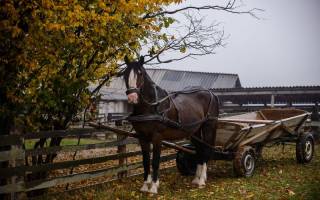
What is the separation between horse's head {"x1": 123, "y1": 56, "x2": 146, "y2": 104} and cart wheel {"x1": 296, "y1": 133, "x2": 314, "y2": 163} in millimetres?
6060

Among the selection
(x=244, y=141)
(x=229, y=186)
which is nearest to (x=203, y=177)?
(x=229, y=186)

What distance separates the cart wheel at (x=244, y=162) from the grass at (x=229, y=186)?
7.0 inches

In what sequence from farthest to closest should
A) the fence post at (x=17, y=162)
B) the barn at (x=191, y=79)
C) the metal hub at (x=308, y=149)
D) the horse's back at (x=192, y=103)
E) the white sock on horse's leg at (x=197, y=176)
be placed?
the barn at (x=191, y=79), the metal hub at (x=308, y=149), the white sock on horse's leg at (x=197, y=176), the horse's back at (x=192, y=103), the fence post at (x=17, y=162)

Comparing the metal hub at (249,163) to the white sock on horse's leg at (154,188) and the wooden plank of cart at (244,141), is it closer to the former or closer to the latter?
the wooden plank of cart at (244,141)

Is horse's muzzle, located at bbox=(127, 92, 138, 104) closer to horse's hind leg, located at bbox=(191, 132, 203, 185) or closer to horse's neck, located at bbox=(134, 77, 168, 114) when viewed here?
horse's neck, located at bbox=(134, 77, 168, 114)

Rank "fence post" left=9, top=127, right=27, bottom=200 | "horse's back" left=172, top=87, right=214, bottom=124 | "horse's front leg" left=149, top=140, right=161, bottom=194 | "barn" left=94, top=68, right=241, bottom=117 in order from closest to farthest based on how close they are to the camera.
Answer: "fence post" left=9, top=127, right=27, bottom=200
"horse's front leg" left=149, top=140, right=161, bottom=194
"horse's back" left=172, top=87, right=214, bottom=124
"barn" left=94, top=68, right=241, bottom=117

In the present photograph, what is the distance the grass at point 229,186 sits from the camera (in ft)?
22.4

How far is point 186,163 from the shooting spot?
8945 mm

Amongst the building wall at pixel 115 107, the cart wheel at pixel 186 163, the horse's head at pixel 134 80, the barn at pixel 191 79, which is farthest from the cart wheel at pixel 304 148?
the barn at pixel 191 79

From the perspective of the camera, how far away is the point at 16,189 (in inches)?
219

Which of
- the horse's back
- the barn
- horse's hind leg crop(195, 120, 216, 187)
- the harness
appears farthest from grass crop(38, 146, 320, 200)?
the barn

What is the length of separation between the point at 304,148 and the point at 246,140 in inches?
107

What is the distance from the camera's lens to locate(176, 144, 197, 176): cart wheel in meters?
8.88

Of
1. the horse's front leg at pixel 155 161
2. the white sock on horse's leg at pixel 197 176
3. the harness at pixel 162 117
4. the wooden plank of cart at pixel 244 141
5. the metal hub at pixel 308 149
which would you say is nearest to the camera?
the harness at pixel 162 117
